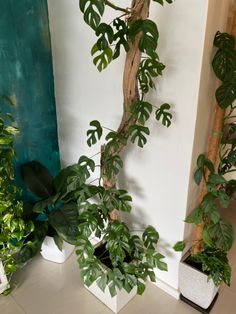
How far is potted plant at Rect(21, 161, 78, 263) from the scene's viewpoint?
1.71 meters

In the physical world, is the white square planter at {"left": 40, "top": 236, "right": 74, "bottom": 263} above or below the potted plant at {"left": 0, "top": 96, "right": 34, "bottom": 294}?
below

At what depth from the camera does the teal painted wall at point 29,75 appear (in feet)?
5.17

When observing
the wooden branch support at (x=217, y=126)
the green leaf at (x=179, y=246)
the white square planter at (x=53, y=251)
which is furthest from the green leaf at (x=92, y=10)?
the white square planter at (x=53, y=251)

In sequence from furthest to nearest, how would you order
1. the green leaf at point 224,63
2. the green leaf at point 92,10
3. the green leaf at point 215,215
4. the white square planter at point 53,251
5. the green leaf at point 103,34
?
the white square planter at point 53,251
the green leaf at point 215,215
the green leaf at point 224,63
the green leaf at point 103,34
the green leaf at point 92,10

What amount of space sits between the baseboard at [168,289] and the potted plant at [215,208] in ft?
0.16

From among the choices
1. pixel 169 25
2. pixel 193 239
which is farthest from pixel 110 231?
pixel 169 25

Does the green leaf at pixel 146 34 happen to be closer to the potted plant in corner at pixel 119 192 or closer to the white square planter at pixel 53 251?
the potted plant in corner at pixel 119 192

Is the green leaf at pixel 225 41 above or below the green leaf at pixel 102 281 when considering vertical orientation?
above

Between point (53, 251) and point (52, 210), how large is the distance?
0.31 m

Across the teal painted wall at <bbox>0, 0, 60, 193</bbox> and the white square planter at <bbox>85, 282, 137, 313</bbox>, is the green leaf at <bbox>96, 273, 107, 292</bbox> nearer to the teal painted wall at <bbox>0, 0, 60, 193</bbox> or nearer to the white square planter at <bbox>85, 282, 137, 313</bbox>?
the white square planter at <bbox>85, 282, 137, 313</bbox>

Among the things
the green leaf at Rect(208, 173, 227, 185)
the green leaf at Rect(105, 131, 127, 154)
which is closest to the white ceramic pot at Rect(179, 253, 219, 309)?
the green leaf at Rect(208, 173, 227, 185)

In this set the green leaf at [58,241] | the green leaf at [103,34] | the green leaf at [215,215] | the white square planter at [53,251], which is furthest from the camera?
the white square planter at [53,251]

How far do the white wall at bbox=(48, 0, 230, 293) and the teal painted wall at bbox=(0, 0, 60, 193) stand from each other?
69mm

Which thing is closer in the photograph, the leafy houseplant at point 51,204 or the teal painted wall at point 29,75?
the teal painted wall at point 29,75
